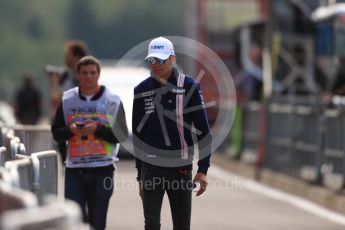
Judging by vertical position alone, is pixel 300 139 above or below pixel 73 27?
above

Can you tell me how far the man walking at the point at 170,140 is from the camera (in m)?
10.9

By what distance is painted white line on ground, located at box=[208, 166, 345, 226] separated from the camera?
1792cm

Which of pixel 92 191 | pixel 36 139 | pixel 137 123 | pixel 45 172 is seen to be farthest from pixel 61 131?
pixel 36 139

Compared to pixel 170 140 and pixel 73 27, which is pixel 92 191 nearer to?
pixel 170 140

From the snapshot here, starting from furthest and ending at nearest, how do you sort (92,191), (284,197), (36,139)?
(284,197) → (36,139) → (92,191)

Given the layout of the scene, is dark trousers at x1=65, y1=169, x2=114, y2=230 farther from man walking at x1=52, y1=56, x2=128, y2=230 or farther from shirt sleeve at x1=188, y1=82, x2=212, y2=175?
shirt sleeve at x1=188, y1=82, x2=212, y2=175

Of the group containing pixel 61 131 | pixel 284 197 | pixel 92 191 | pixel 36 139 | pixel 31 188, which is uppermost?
pixel 61 131

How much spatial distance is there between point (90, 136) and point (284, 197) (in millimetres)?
9157

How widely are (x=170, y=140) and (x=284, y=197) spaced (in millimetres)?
10369


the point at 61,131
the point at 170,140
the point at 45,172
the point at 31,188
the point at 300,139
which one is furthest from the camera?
the point at 300,139

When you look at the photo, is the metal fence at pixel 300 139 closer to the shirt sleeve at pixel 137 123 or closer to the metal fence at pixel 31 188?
the metal fence at pixel 31 188

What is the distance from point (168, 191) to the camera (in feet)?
36.1

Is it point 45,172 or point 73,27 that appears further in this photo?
point 73,27

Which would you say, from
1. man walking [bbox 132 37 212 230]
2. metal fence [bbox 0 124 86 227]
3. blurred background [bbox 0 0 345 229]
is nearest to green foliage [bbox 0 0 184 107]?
blurred background [bbox 0 0 345 229]
